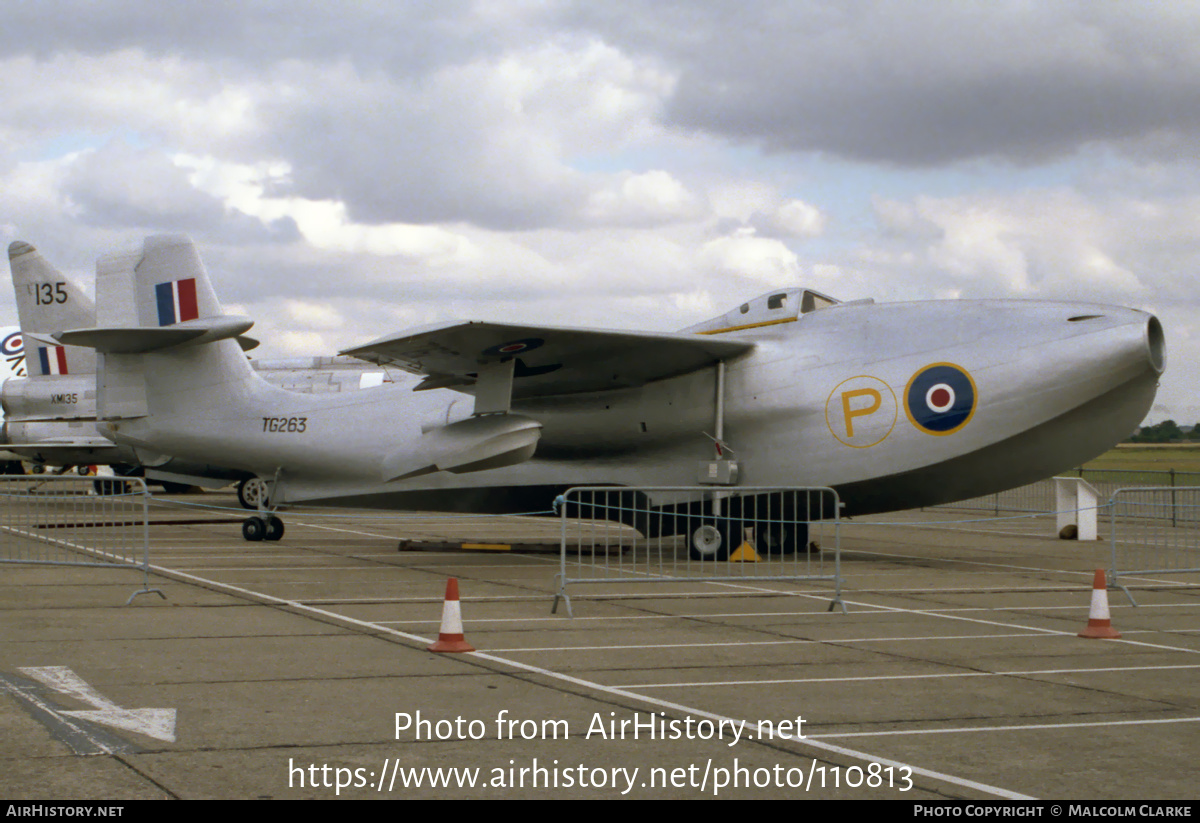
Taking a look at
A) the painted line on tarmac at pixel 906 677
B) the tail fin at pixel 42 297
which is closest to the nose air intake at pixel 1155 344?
the painted line on tarmac at pixel 906 677

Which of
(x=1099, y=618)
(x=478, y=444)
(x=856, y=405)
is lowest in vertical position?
(x=1099, y=618)

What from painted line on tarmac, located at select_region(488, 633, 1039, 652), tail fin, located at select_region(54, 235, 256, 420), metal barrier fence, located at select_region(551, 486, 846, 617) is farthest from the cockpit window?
tail fin, located at select_region(54, 235, 256, 420)

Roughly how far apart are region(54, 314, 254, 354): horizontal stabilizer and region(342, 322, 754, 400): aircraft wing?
3.23 m

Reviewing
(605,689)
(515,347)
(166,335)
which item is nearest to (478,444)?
(515,347)

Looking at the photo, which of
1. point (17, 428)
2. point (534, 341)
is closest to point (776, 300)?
point (534, 341)

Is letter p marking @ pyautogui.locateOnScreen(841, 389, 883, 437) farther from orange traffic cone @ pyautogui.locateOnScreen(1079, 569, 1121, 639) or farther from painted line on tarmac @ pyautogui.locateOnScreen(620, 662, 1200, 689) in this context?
painted line on tarmac @ pyautogui.locateOnScreen(620, 662, 1200, 689)

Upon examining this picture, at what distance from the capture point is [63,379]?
97.8 ft

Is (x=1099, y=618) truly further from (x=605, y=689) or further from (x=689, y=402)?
(x=689, y=402)

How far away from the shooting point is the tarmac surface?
500cm

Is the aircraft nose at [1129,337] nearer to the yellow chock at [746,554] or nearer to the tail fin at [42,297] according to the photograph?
the yellow chock at [746,554]

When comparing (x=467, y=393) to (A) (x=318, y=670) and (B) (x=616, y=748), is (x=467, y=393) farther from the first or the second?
(B) (x=616, y=748)

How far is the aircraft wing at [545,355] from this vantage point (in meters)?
14.2

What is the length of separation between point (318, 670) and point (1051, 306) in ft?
34.3

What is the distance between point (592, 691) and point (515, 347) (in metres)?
8.31
